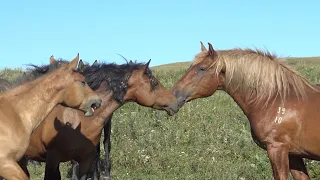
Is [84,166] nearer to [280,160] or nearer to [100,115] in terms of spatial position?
[100,115]

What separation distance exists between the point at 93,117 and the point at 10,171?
2.09 meters

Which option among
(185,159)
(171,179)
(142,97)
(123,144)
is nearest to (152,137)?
(123,144)

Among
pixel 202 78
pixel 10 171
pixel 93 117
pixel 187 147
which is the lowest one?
pixel 187 147

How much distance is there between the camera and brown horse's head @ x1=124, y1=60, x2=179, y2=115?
8.53 metres

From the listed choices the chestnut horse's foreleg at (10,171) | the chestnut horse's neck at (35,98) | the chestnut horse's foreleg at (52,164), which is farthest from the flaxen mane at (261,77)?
the chestnut horse's foreleg at (10,171)

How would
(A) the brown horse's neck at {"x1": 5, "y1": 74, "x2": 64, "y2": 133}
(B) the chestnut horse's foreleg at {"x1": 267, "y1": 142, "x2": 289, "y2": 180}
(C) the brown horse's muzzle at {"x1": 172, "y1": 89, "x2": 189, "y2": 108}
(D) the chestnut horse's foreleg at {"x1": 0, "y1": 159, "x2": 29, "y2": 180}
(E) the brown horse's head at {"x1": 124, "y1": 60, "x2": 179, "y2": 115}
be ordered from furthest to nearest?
(E) the brown horse's head at {"x1": 124, "y1": 60, "x2": 179, "y2": 115}
(C) the brown horse's muzzle at {"x1": 172, "y1": 89, "x2": 189, "y2": 108}
(A) the brown horse's neck at {"x1": 5, "y1": 74, "x2": 64, "y2": 133}
(B) the chestnut horse's foreleg at {"x1": 267, "y1": 142, "x2": 289, "y2": 180}
(D) the chestnut horse's foreleg at {"x1": 0, "y1": 159, "x2": 29, "y2": 180}

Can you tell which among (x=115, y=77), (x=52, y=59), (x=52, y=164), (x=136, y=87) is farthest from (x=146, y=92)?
(x=52, y=59)

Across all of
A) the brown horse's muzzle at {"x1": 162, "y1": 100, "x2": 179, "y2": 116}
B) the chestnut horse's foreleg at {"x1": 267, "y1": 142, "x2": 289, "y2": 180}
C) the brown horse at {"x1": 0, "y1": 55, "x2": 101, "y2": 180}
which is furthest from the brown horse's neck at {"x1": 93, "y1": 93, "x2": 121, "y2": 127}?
the chestnut horse's foreleg at {"x1": 267, "y1": 142, "x2": 289, "y2": 180}

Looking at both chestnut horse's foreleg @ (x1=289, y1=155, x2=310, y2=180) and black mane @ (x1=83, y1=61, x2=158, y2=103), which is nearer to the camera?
chestnut horse's foreleg @ (x1=289, y1=155, x2=310, y2=180)

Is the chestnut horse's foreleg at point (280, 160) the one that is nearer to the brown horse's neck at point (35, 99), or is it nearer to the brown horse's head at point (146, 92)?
the brown horse's head at point (146, 92)

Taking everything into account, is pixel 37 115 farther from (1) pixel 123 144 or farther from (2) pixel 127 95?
(1) pixel 123 144

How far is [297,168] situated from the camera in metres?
7.64

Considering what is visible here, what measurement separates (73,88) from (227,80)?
77.0 inches

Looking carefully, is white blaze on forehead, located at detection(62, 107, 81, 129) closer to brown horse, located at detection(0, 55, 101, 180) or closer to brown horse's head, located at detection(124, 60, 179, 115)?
brown horse's head, located at detection(124, 60, 179, 115)
